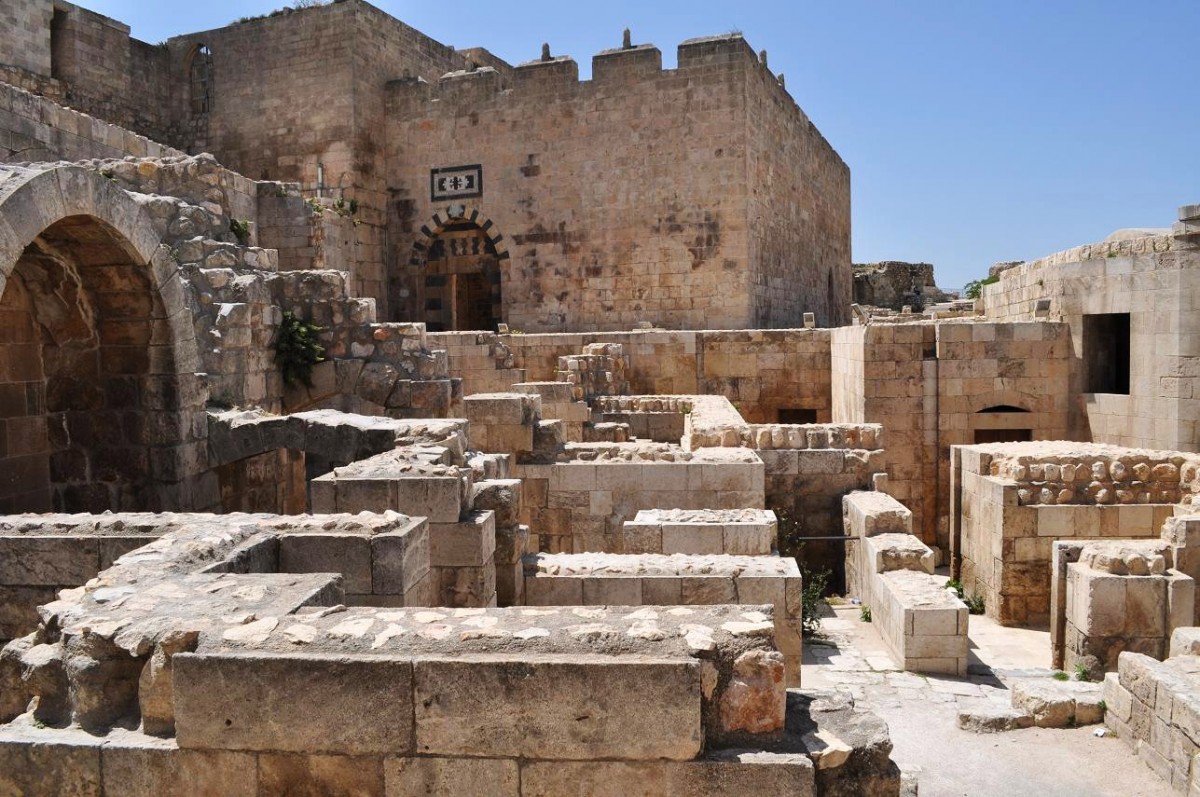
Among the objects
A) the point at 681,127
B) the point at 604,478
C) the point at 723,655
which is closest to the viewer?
the point at 723,655

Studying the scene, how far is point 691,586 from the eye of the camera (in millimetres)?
5930

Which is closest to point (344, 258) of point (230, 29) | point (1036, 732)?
point (230, 29)

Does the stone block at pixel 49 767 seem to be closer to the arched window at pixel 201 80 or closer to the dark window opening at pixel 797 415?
the dark window opening at pixel 797 415

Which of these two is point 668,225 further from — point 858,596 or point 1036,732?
point 1036,732

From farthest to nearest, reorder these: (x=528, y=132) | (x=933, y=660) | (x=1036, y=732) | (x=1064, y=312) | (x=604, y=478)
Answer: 1. (x=528, y=132)
2. (x=1064, y=312)
3. (x=604, y=478)
4. (x=933, y=660)
5. (x=1036, y=732)

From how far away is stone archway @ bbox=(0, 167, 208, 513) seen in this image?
6.61 m

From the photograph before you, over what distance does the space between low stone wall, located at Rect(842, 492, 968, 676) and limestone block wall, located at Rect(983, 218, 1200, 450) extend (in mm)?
4874

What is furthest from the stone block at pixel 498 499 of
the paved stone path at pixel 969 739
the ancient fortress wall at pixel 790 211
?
the ancient fortress wall at pixel 790 211

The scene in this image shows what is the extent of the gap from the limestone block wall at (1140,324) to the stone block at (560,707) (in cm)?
1129

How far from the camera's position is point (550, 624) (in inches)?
121

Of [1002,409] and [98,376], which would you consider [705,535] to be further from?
[1002,409]

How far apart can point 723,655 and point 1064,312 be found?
12.2 meters

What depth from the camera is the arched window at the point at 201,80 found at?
2003 cm

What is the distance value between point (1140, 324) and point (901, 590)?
23.0 ft
